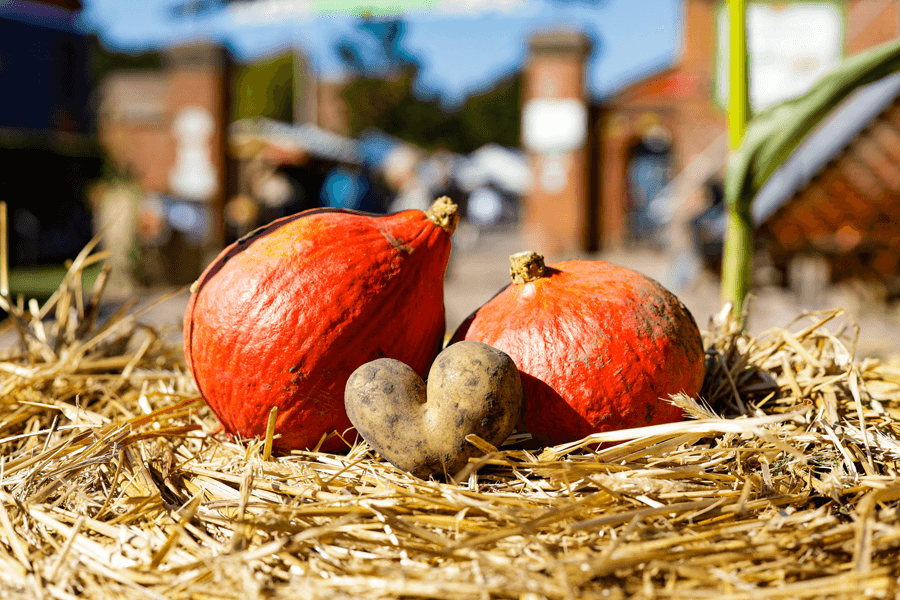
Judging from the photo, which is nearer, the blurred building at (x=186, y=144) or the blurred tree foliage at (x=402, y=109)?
the blurred building at (x=186, y=144)

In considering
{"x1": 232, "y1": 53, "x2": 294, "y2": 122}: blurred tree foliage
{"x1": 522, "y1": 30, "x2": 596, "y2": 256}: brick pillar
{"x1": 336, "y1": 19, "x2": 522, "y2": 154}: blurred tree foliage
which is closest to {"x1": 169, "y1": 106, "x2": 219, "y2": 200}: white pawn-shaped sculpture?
{"x1": 522, "y1": 30, "x2": 596, "y2": 256}: brick pillar

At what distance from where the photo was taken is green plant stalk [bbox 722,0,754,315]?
188 centimetres

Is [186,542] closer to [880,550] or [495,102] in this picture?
[880,550]

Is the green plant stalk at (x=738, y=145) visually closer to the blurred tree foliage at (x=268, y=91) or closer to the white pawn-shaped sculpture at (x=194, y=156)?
the white pawn-shaped sculpture at (x=194, y=156)

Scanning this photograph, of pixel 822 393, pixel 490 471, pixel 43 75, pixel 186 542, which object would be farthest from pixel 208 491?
pixel 43 75

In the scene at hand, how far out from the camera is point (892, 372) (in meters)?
1.84

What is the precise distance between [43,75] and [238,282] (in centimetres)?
1345

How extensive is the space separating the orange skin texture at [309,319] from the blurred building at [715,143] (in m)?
4.89

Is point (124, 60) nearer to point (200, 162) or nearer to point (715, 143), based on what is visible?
point (200, 162)

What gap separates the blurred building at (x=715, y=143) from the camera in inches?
213

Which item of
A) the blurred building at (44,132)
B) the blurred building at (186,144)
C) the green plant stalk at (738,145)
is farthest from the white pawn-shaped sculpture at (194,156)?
the green plant stalk at (738,145)

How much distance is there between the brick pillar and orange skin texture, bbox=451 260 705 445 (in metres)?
10.9

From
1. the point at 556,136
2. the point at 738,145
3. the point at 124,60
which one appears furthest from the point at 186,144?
the point at 124,60

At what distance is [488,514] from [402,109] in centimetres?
3791
